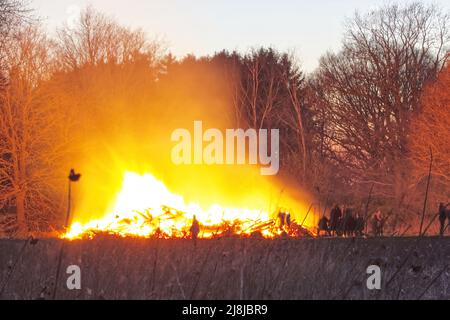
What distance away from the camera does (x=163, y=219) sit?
53.6ft

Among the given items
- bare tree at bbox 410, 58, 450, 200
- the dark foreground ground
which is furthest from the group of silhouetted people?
bare tree at bbox 410, 58, 450, 200

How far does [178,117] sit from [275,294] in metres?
28.4

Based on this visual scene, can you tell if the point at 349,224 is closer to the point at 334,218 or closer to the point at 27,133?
the point at 334,218

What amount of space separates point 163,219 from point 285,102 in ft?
93.0

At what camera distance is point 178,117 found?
34.9 m

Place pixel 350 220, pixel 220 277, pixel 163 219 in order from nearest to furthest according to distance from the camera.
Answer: pixel 220 277 → pixel 350 220 → pixel 163 219

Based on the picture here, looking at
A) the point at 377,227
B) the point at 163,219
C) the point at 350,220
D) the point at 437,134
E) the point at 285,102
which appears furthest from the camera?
the point at 285,102

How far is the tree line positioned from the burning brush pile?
6.58 metres

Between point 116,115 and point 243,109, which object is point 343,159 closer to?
point 243,109

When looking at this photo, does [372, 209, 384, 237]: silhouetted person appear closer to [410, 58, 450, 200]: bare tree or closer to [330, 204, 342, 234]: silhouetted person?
[330, 204, 342, 234]: silhouetted person

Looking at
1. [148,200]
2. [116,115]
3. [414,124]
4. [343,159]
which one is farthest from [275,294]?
[343,159]

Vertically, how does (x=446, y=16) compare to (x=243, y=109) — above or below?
above

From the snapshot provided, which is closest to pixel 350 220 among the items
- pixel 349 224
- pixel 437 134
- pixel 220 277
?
pixel 349 224

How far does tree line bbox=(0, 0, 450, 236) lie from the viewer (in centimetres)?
2619
